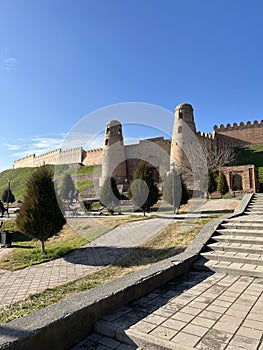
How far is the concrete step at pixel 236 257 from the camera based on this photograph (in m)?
4.27

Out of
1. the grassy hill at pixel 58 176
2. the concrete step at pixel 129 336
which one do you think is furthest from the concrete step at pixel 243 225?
the grassy hill at pixel 58 176

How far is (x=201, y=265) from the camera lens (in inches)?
174

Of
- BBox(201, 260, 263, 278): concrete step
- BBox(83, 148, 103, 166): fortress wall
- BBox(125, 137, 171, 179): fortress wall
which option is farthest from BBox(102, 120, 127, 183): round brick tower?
BBox(201, 260, 263, 278): concrete step

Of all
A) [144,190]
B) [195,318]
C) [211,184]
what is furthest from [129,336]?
[211,184]

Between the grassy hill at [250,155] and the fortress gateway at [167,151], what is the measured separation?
209cm

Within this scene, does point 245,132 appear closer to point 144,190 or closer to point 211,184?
point 211,184

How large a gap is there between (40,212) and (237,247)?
616 cm

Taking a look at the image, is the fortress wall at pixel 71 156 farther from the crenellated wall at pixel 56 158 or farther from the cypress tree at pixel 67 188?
the cypress tree at pixel 67 188

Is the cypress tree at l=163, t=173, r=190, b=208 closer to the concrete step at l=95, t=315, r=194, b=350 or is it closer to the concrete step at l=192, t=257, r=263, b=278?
the concrete step at l=192, t=257, r=263, b=278

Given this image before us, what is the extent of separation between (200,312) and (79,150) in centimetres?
4832

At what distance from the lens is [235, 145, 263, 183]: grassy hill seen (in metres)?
33.8

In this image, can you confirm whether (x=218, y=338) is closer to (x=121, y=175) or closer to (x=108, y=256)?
(x=108, y=256)

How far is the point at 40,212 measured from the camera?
8.63 metres

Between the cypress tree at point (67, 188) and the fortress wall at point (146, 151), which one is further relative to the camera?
the fortress wall at point (146, 151)
